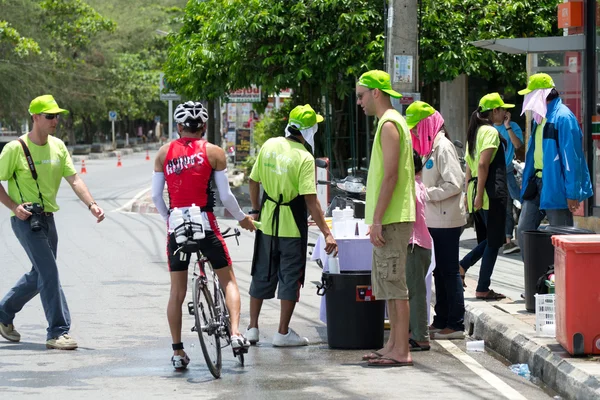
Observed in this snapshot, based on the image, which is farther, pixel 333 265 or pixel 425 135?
pixel 425 135

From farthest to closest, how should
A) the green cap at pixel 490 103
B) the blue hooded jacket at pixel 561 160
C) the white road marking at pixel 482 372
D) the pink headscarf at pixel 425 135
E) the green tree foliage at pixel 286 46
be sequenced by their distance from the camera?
the green tree foliage at pixel 286 46 < the green cap at pixel 490 103 < the blue hooded jacket at pixel 561 160 < the pink headscarf at pixel 425 135 < the white road marking at pixel 482 372

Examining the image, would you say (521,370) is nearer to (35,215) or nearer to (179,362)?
(179,362)

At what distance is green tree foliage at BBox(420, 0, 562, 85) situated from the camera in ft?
66.8

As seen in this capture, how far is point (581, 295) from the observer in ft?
23.3

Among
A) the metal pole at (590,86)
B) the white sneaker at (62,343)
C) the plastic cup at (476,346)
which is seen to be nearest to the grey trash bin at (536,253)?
the plastic cup at (476,346)

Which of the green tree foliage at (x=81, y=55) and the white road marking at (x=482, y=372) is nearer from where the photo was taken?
the white road marking at (x=482, y=372)

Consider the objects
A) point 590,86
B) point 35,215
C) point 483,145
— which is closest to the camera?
point 35,215

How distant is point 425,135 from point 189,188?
227 cm

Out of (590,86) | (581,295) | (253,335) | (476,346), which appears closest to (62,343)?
(253,335)

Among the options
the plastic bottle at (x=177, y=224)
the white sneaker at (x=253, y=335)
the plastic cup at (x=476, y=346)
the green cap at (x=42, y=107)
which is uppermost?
the green cap at (x=42, y=107)

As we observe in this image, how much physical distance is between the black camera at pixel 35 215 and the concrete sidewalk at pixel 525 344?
3.64 m

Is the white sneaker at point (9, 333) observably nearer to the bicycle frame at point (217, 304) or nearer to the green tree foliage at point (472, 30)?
the bicycle frame at point (217, 304)

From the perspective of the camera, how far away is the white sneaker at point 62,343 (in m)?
8.35

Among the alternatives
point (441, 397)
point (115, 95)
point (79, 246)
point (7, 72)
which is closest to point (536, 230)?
point (441, 397)
